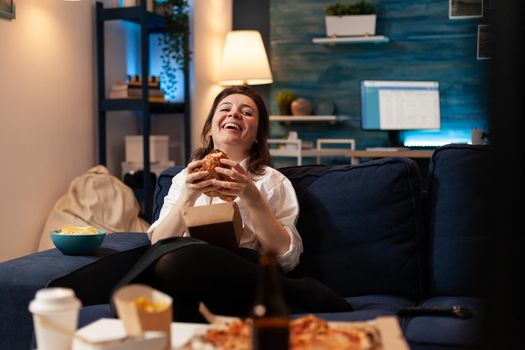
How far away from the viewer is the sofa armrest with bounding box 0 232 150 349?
1987 millimetres

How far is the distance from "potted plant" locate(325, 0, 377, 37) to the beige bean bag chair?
2119 millimetres

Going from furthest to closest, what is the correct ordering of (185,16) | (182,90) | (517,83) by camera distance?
(182,90) → (185,16) → (517,83)

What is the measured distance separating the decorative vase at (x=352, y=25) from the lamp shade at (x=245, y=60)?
21.1 inches

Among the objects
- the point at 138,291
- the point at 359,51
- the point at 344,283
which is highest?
the point at 359,51

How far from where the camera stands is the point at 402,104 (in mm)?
5254

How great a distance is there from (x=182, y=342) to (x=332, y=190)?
115 cm

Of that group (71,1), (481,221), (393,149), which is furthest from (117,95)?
(481,221)

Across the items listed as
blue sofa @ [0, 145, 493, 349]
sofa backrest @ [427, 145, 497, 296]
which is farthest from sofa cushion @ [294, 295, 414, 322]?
Result: sofa backrest @ [427, 145, 497, 296]

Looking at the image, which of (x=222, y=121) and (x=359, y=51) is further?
(x=359, y=51)

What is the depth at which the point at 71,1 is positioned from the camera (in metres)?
4.07

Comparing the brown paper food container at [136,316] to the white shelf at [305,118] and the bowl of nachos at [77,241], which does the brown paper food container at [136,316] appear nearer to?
the bowl of nachos at [77,241]

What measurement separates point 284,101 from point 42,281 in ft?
12.2

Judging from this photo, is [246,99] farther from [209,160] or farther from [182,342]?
[182,342]

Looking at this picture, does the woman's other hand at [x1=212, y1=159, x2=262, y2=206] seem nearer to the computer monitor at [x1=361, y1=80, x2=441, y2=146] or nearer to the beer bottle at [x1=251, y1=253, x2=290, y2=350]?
the beer bottle at [x1=251, y1=253, x2=290, y2=350]
